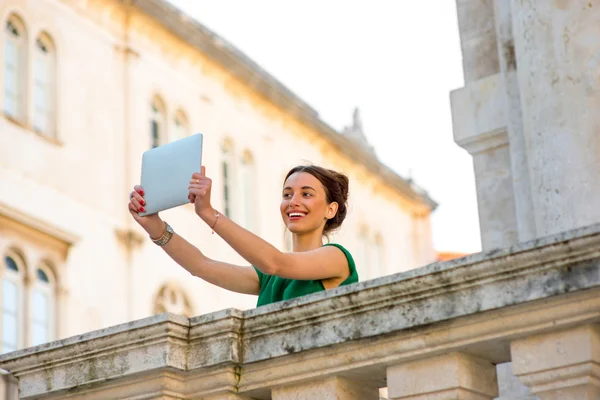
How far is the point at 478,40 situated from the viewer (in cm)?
687

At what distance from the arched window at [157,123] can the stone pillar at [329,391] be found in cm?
1948

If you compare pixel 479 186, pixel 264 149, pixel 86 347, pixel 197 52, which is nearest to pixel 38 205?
pixel 197 52

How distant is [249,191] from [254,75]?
2.23 m

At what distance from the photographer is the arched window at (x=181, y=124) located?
2394 cm

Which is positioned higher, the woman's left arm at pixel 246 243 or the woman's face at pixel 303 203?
the woman's face at pixel 303 203

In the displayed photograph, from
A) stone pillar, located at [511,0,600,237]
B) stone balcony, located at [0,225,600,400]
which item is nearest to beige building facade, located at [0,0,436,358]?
stone pillar, located at [511,0,600,237]

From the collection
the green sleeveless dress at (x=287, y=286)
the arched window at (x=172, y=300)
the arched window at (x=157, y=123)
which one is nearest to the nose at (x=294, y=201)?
the green sleeveless dress at (x=287, y=286)

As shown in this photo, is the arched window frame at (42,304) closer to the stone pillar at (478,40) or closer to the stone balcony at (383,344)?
the stone pillar at (478,40)

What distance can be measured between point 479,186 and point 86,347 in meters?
2.96

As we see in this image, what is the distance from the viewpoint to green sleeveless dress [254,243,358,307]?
4.42 meters

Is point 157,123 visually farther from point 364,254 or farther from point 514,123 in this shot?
point 514,123

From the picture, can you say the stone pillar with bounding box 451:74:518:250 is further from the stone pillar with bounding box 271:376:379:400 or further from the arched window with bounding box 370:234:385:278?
the arched window with bounding box 370:234:385:278

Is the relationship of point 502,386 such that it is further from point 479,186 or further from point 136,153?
point 136,153

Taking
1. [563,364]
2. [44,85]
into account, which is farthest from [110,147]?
[563,364]
